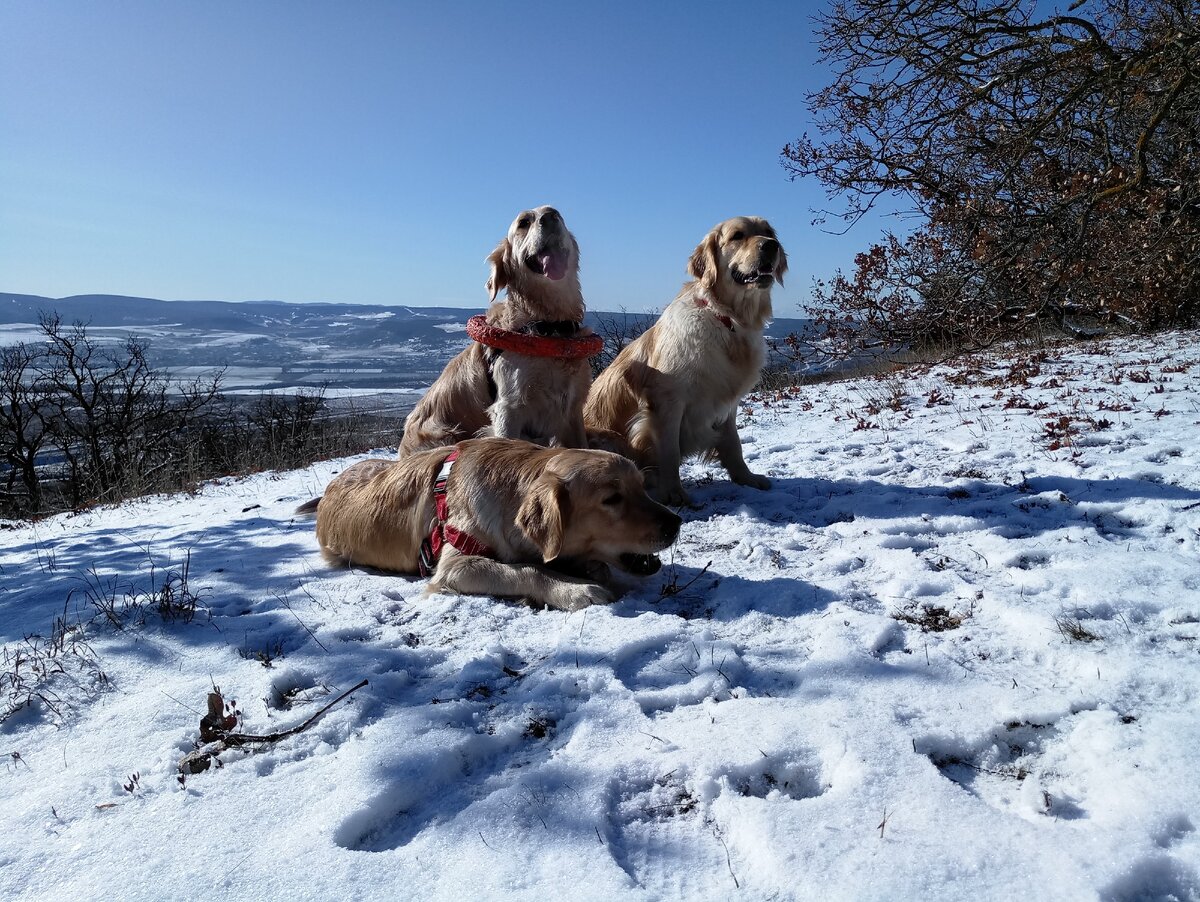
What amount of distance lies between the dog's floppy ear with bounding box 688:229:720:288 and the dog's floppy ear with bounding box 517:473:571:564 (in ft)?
7.93

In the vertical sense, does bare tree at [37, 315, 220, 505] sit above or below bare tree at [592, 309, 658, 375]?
below

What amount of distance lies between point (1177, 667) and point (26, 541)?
731 centimetres

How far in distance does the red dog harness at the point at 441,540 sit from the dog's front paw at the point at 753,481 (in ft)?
7.32

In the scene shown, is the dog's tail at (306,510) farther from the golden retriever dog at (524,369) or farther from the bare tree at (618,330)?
the bare tree at (618,330)

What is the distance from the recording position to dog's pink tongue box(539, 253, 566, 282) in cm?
463

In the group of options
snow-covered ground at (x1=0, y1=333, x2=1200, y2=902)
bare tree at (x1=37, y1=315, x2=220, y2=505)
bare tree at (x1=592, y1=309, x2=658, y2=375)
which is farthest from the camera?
bare tree at (x1=37, y1=315, x2=220, y2=505)

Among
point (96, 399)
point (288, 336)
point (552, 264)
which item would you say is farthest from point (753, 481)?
point (288, 336)

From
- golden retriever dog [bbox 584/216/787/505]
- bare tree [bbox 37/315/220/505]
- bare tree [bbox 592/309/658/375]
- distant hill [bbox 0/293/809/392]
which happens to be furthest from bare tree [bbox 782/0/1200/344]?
distant hill [bbox 0/293/809/392]

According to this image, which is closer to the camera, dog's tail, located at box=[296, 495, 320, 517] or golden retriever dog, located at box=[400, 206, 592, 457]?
golden retriever dog, located at box=[400, 206, 592, 457]

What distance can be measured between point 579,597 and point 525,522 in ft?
1.50

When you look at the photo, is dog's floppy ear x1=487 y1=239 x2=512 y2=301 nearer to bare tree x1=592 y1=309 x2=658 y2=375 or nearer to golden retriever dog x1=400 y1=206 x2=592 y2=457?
golden retriever dog x1=400 y1=206 x2=592 y2=457

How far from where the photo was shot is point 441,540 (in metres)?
3.40

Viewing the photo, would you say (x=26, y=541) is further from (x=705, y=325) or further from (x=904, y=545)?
(x=904, y=545)

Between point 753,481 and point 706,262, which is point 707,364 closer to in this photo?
point 706,262
